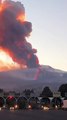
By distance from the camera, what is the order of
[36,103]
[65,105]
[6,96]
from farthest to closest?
[6,96] < [36,103] < [65,105]

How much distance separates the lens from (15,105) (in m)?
127

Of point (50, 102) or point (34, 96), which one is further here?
point (34, 96)

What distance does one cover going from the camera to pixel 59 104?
125m

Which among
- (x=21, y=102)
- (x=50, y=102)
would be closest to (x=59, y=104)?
(x=50, y=102)

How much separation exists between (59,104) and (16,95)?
18939 millimetres

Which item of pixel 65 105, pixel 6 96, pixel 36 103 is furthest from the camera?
pixel 6 96

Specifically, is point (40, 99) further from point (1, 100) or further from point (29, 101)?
point (1, 100)

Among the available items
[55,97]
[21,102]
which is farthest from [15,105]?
[55,97]

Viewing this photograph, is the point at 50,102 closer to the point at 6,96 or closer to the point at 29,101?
the point at 29,101

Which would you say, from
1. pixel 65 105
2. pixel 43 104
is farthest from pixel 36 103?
pixel 65 105

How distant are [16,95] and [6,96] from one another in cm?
472

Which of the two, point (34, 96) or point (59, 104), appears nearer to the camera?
point (59, 104)

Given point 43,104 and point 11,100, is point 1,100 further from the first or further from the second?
point 43,104

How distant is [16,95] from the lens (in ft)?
454
